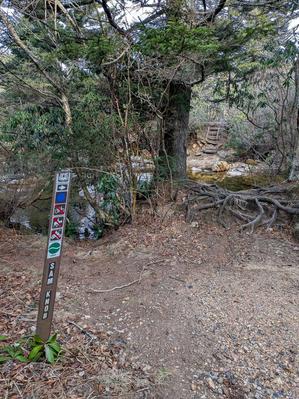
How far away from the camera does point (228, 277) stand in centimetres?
330

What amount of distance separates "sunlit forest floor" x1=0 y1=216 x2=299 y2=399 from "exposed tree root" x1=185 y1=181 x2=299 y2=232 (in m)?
0.28

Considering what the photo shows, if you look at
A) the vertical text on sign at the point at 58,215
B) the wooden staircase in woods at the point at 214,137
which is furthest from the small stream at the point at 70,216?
the wooden staircase in woods at the point at 214,137

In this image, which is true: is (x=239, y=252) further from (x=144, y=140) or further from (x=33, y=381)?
(x=33, y=381)

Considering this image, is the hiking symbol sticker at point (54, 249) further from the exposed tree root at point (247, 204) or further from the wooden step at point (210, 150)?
the wooden step at point (210, 150)

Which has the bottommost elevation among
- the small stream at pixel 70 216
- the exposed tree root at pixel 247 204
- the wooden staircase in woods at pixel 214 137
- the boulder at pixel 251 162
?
the small stream at pixel 70 216

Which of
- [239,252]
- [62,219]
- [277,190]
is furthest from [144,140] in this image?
[62,219]

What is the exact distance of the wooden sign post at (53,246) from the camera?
1752 mm

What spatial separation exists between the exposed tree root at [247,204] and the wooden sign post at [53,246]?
9.90ft

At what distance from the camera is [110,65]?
151 inches

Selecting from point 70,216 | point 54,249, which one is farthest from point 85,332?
point 70,216

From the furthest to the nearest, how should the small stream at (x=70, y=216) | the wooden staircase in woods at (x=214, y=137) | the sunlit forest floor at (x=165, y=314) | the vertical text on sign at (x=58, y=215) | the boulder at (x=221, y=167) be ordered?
1. the wooden staircase in woods at (x=214, y=137)
2. the boulder at (x=221, y=167)
3. the small stream at (x=70, y=216)
4. the sunlit forest floor at (x=165, y=314)
5. the vertical text on sign at (x=58, y=215)

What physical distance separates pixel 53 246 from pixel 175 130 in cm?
409

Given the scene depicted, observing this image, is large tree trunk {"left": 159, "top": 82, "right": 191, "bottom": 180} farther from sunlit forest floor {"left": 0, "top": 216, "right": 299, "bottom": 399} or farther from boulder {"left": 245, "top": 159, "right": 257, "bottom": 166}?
boulder {"left": 245, "top": 159, "right": 257, "bottom": 166}

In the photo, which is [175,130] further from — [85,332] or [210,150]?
[210,150]
